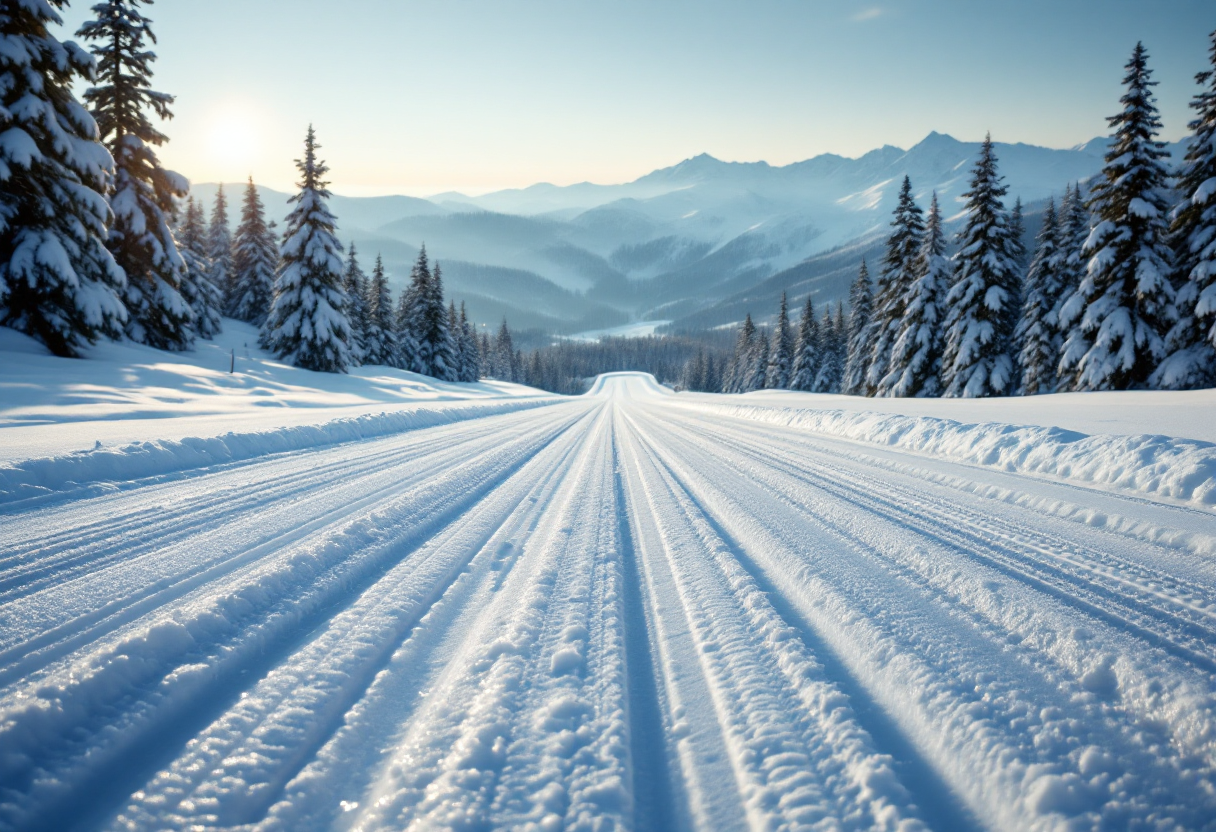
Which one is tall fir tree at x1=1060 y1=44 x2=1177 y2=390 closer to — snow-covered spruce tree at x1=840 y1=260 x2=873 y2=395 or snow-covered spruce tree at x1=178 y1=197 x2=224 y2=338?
snow-covered spruce tree at x1=840 y1=260 x2=873 y2=395

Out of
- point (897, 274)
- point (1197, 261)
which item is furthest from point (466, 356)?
point (1197, 261)

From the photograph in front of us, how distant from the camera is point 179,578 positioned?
9.02ft

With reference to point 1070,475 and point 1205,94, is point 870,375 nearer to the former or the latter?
point 1205,94

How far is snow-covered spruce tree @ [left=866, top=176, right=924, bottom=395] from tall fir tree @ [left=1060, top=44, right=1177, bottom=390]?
792 centimetres

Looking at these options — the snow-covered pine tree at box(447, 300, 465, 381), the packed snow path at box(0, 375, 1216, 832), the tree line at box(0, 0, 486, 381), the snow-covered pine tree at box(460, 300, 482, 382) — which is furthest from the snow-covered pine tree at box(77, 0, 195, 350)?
the snow-covered pine tree at box(460, 300, 482, 382)

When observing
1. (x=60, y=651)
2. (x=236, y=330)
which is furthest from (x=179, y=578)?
(x=236, y=330)

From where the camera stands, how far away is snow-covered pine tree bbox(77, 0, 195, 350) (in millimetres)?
18469

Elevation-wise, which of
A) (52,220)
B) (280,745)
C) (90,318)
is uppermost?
(52,220)

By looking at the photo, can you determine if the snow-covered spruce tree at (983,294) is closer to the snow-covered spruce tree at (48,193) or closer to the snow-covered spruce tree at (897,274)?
the snow-covered spruce tree at (897,274)

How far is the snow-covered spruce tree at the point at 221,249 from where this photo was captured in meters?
40.8

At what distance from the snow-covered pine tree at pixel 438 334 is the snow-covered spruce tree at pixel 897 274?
107ft

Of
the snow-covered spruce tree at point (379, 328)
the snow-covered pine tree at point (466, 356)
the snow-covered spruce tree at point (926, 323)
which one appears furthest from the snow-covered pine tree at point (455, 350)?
the snow-covered spruce tree at point (926, 323)

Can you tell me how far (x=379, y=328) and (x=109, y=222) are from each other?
76.1ft

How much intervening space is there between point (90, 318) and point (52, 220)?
265cm
